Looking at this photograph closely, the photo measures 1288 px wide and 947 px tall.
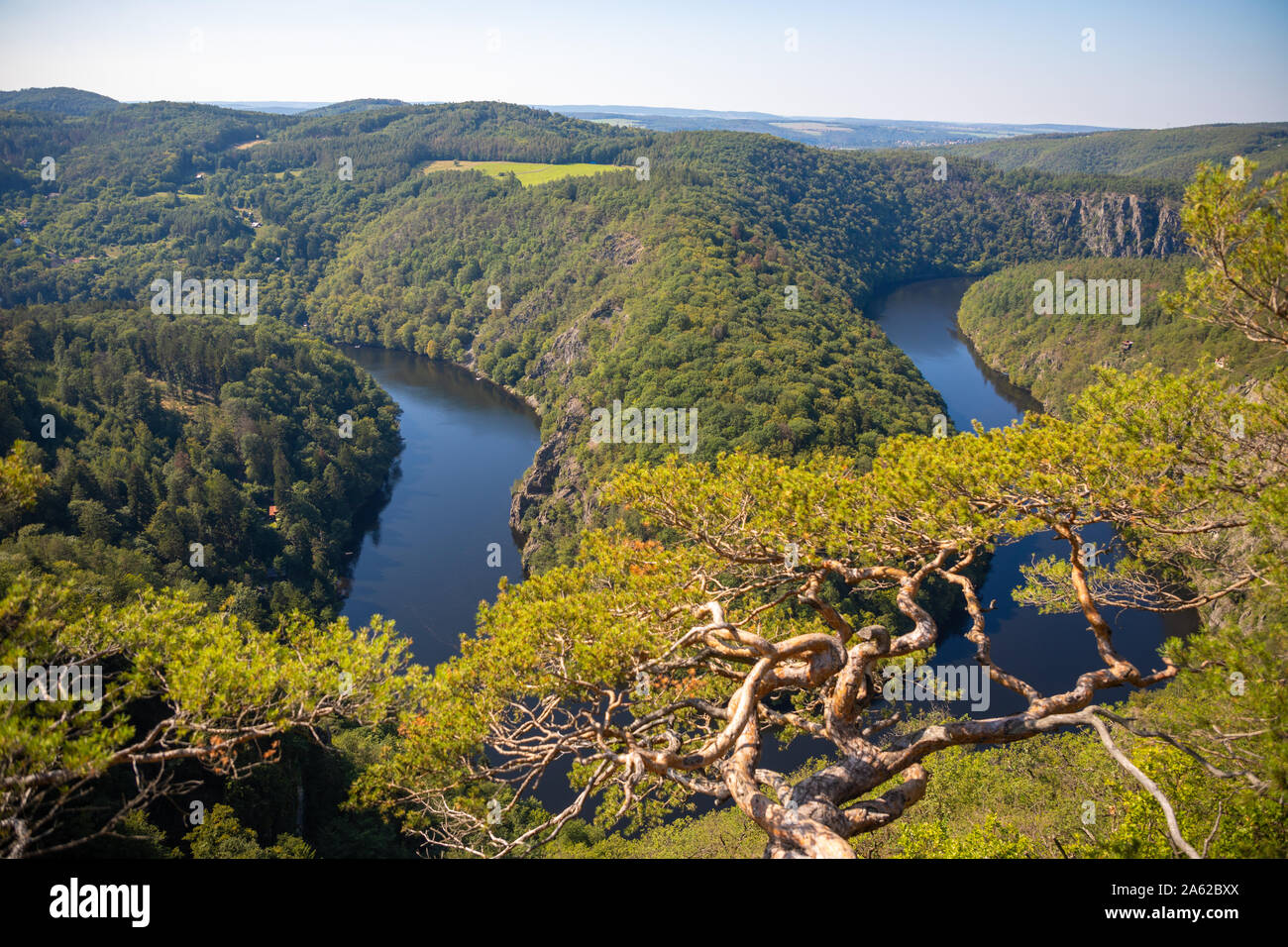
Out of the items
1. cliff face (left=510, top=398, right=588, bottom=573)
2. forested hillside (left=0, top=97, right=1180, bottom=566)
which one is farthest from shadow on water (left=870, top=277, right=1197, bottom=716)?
cliff face (left=510, top=398, right=588, bottom=573)

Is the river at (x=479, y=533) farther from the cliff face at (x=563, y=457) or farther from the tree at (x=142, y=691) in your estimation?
the tree at (x=142, y=691)

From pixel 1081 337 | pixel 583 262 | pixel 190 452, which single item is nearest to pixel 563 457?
pixel 190 452

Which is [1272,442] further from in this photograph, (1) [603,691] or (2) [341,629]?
(2) [341,629]

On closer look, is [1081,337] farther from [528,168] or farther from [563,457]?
[528,168]

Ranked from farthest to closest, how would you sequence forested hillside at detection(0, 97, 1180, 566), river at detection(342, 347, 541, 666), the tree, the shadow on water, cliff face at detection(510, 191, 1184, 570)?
forested hillside at detection(0, 97, 1180, 566) < cliff face at detection(510, 191, 1184, 570) < river at detection(342, 347, 541, 666) < the shadow on water < the tree

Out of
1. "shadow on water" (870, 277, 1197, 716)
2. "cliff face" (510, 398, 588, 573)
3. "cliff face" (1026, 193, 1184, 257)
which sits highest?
"cliff face" (1026, 193, 1184, 257)

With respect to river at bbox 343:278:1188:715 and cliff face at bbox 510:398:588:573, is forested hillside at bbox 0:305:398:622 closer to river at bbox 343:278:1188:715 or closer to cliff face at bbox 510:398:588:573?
river at bbox 343:278:1188:715
